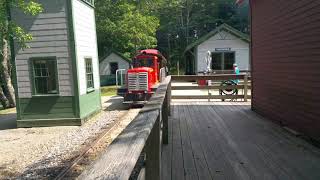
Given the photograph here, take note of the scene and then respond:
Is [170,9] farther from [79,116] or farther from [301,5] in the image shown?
[301,5]

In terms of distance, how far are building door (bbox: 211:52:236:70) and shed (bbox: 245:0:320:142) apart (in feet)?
59.2

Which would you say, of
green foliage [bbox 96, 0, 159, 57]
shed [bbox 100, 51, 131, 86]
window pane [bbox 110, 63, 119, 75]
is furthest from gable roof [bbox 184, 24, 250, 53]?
window pane [bbox 110, 63, 119, 75]

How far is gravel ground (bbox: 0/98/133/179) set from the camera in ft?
21.4

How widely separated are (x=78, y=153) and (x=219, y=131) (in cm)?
314

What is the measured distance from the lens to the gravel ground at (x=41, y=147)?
257 inches

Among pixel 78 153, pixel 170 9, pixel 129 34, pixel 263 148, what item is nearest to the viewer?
pixel 263 148

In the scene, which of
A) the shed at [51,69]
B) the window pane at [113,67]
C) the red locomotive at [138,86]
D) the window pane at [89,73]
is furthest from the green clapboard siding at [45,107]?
the window pane at [113,67]

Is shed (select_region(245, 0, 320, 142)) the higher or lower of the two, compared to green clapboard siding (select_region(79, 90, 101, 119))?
higher

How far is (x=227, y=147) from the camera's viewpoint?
18.1 ft

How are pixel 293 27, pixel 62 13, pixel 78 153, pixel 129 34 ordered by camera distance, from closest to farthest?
1. pixel 293 27
2. pixel 78 153
3. pixel 62 13
4. pixel 129 34

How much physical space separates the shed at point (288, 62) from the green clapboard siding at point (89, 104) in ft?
18.5

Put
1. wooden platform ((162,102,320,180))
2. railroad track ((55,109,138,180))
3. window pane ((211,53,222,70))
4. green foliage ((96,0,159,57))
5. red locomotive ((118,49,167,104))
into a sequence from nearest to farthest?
wooden platform ((162,102,320,180)) → railroad track ((55,109,138,180)) → red locomotive ((118,49,167,104)) → window pane ((211,53,222,70)) → green foliage ((96,0,159,57))

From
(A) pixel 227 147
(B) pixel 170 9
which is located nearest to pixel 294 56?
(A) pixel 227 147

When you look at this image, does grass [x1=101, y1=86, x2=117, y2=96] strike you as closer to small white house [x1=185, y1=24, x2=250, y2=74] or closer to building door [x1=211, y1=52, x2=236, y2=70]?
small white house [x1=185, y1=24, x2=250, y2=74]
